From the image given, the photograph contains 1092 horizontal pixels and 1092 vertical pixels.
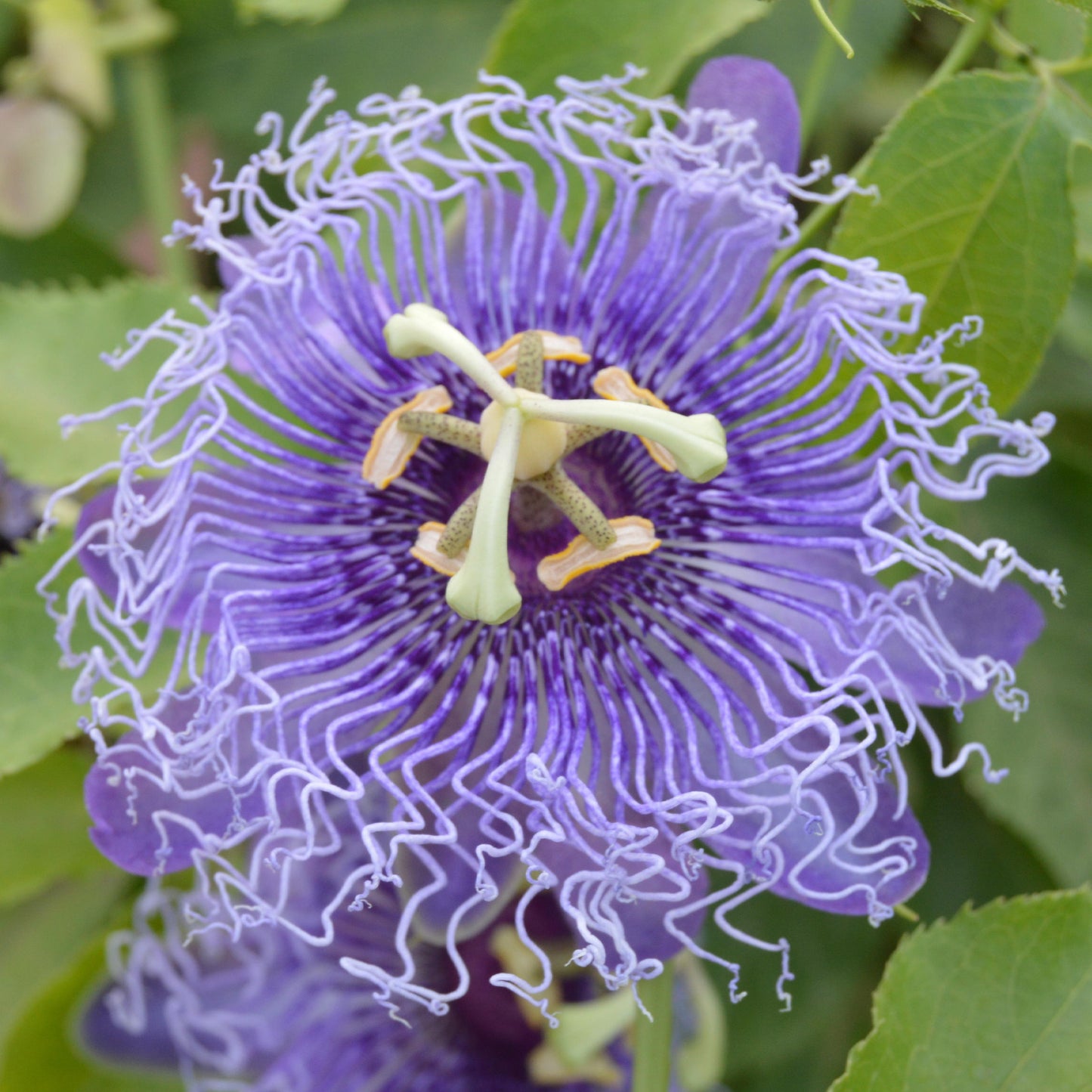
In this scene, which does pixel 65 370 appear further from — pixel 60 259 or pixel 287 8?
pixel 60 259

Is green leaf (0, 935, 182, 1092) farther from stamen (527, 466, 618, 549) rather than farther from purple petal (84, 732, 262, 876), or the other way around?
stamen (527, 466, 618, 549)

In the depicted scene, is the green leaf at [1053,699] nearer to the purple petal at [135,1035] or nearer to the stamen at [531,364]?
the stamen at [531,364]

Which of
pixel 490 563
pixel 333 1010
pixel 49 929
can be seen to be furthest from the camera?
pixel 49 929

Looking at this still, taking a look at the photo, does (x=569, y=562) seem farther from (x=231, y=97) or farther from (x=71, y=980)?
(x=231, y=97)

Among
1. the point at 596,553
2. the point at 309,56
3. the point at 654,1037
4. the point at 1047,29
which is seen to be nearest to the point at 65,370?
the point at 596,553

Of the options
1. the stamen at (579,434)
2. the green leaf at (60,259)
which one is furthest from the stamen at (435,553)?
the green leaf at (60,259)

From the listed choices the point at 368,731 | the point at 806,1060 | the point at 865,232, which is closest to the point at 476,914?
the point at 368,731
